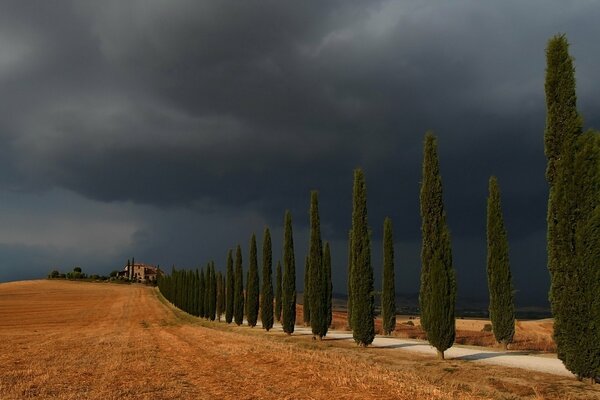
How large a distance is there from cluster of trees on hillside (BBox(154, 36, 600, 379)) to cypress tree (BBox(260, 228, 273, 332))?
0.12 metres

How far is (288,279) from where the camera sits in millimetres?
39938

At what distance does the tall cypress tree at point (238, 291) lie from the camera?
168 ft

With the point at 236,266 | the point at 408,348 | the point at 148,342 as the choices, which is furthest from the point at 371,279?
the point at 236,266

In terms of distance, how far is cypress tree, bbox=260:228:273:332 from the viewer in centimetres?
4225

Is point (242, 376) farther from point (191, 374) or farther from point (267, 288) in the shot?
point (267, 288)

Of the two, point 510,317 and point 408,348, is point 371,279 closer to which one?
point 408,348

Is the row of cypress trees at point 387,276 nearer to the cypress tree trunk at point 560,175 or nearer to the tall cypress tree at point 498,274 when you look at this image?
the tall cypress tree at point 498,274

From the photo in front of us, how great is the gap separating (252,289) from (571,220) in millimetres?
35864

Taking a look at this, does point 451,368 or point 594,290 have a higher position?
point 594,290

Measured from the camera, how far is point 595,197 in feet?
50.8

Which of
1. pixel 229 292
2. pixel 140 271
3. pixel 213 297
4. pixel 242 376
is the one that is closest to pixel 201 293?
pixel 213 297

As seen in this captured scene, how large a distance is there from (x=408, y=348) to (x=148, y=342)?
1507 cm

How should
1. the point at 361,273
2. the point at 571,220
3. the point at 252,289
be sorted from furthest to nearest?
1. the point at 252,289
2. the point at 361,273
3. the point at 571,220

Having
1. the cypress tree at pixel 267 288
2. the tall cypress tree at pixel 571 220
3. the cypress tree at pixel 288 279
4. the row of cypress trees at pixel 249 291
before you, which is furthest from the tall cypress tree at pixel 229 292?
the tall cypress tree at pixel 571 220
